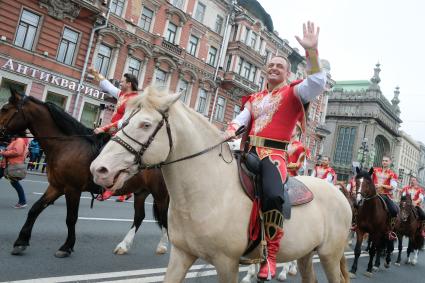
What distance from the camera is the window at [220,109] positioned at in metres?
32.6

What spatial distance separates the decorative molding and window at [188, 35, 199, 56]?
399 inches

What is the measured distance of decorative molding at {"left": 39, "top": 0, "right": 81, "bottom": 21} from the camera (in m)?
20.6

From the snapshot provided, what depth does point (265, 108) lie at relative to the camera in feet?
12.4

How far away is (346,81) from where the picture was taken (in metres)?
86.4

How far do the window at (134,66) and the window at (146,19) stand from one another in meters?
2.41

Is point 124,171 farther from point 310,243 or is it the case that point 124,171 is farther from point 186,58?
point 186,58

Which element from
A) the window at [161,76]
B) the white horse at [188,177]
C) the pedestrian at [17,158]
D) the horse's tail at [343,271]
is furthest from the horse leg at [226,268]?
the window at [161,76]

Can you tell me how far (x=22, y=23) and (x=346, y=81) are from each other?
260 feet

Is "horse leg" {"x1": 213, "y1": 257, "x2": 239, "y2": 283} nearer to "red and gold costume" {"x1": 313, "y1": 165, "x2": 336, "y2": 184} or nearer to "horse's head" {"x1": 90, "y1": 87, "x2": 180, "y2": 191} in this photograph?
"horse's head" {"x1": 90, "y1": 87, "x2": 180, "y2": 191}

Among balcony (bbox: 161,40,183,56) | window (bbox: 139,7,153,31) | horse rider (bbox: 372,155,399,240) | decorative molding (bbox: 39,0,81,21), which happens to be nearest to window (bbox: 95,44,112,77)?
decorative molding (bbox: 39,0,81,21)

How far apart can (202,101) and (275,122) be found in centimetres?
2802

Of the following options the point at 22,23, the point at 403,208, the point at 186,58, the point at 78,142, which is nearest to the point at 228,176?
the point at 78,142

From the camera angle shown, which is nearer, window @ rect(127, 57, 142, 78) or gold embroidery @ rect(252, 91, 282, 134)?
gold embroidery @ rect(252, 91, 282, 134)

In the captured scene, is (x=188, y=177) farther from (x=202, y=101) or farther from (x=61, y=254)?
(x=202, y=101)
